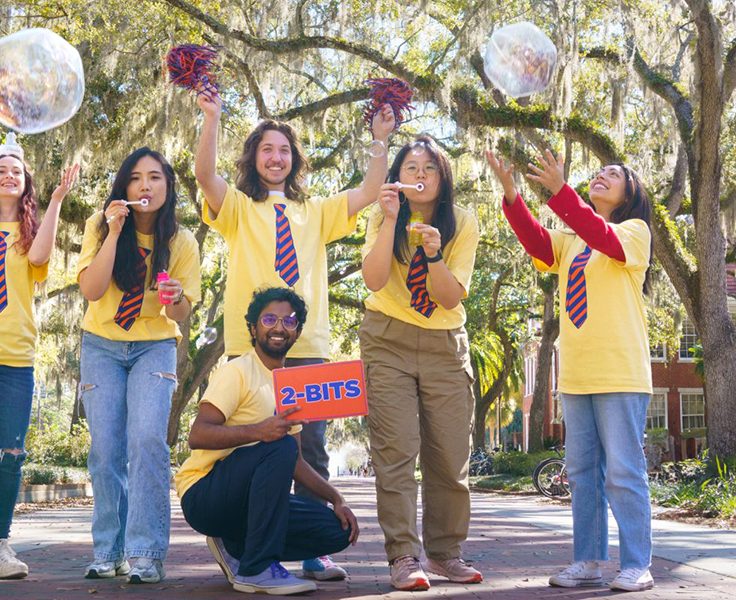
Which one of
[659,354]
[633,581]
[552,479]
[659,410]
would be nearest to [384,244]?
[633,581]

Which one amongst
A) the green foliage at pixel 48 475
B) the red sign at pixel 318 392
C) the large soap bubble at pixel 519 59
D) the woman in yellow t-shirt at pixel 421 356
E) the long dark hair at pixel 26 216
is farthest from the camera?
the green foliage at pixel 48 475

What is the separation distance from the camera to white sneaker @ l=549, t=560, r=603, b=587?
489cm

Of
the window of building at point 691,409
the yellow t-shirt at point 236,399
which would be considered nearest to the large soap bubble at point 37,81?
the yellow t-shirt at point 236,399

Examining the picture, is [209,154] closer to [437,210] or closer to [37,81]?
[437,210]

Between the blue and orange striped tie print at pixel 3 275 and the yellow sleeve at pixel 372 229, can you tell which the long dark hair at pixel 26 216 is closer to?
the blue and orange striped tie print at pixel 3 275

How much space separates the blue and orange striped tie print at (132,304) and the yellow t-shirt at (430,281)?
1.11 metres

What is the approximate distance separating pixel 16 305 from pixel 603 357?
2.89 metres

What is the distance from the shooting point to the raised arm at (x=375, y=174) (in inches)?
210

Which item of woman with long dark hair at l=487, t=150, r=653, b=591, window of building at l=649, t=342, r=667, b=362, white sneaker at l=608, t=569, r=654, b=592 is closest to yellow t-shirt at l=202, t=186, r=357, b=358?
woman with long dark hair at l=487, t=150, r=653, b=591

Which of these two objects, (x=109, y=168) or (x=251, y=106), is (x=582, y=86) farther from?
(x=109, y=168)

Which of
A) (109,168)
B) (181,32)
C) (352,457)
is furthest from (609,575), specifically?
(352,457)

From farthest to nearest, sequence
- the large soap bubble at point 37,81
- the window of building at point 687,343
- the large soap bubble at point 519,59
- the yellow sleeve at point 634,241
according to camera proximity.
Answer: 1. the window of building at point 687,343
2. the large soap bubble at point 519,59
3. the large soap bubble at point 37,81
4. the yellow sleeve at point 634,241

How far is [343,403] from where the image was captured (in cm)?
439

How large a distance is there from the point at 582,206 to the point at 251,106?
16.1 metres
